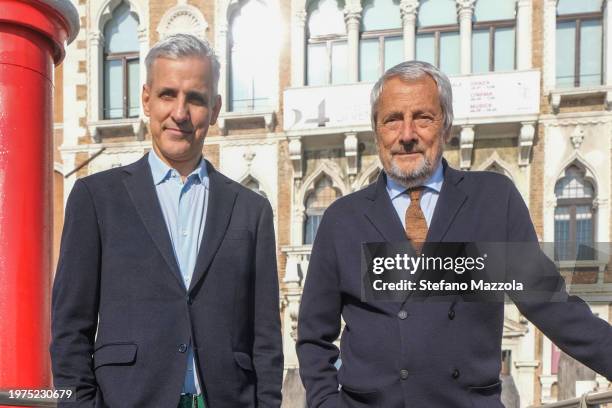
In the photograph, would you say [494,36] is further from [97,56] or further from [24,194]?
[24,194]

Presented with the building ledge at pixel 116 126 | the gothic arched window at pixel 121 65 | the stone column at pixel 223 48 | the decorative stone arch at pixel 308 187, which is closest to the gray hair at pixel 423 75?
the decorative stone arch at pixel 308 187

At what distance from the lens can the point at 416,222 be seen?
2146mm

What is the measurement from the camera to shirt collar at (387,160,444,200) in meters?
2.20

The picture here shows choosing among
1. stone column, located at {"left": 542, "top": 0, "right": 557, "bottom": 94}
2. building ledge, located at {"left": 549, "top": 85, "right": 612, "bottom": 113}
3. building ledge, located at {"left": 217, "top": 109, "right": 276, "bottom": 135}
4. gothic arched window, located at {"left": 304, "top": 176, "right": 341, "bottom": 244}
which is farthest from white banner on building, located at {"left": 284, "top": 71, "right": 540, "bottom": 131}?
gothic arched window, located at {"left": 304, "top": 176, "right": 341, "bottom": 244}

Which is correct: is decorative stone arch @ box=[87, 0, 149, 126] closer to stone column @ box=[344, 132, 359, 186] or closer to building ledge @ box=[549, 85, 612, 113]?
stone column @ box=[344, 132, 359, 186]

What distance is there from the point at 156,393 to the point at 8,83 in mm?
1775

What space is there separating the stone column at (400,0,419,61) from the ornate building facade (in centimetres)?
3

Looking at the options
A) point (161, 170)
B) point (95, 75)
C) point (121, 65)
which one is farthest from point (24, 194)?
point (121, 65)

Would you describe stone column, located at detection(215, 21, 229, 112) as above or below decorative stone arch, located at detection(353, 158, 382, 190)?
above

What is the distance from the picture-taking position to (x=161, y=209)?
216 centimetres

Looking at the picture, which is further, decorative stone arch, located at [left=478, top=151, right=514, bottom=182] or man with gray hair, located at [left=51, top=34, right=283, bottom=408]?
decorative stone arch, located at [left=478, top=151, right=514, bottom=182]

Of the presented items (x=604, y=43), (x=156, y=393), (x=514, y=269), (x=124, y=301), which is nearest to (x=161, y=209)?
(x=124, y=301)

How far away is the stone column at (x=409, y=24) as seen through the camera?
1248 cm

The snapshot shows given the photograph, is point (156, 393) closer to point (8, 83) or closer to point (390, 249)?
point (390, 249)
